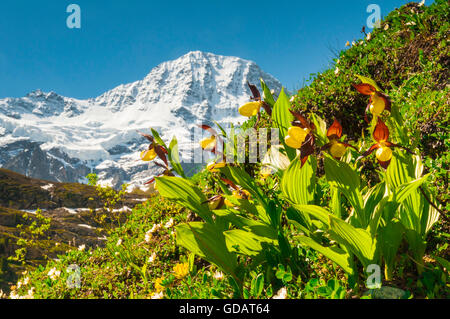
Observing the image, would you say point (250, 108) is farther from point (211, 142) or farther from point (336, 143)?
point (336, 143)

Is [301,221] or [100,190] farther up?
[100,190]

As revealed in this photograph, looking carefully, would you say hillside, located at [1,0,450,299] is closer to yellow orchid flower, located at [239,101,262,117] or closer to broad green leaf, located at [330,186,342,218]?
broad green leaf, located at [330,186,342,218]

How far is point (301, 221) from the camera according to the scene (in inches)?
90.9

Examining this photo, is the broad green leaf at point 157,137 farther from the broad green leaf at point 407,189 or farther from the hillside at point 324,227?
the broad green leaf at point 407,189

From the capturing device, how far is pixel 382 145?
168 centimetres

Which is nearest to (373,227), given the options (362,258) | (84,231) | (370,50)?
(362,258)

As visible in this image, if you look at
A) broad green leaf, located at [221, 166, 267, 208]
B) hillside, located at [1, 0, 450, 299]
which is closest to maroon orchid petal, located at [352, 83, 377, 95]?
hillside, located at [1, 0, 450, 299]

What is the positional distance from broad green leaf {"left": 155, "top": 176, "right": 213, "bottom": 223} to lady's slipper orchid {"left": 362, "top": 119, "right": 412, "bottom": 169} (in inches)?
49.4

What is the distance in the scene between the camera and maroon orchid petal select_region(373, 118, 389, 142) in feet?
5.52

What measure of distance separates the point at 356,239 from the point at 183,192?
49.3 inches

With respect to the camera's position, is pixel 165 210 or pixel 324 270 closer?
pixel 324 270

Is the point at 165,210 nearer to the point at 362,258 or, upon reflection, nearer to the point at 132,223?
the point at 132,223

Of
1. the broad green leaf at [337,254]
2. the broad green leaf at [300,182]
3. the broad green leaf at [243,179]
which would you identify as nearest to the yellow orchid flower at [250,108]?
the broad green leaf at [243,179]
